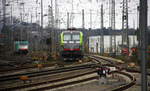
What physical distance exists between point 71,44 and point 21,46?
21057 mm

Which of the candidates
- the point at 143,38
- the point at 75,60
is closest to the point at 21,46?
the point at 75,60

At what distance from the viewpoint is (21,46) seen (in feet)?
141

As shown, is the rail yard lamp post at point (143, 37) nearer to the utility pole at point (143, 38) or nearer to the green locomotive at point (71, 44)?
the utility pole at point (143, 38)

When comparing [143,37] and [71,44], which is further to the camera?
[71,44]

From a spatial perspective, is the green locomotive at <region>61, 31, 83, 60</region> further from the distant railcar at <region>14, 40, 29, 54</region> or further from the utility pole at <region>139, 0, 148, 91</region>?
the distant railcar at <region>14, 40, 29, 54</region>

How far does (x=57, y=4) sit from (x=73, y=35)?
7422 mm

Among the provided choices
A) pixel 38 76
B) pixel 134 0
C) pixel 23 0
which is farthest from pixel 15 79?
pixel 134 0

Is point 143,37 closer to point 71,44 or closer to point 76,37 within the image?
point 71,44

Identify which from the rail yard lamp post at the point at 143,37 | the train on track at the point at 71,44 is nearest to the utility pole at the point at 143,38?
the rail yard lamp post at the point at 143,37

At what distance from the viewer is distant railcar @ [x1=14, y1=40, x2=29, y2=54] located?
43.1 meters

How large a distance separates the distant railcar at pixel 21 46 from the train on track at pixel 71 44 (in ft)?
65.5

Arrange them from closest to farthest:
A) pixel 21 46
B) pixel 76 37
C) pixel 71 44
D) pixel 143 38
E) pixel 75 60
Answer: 1. pixel 143 38
2. pixel 71 44
3. pixel 76 37
4. pixel 75 60
5. pixel 21 46

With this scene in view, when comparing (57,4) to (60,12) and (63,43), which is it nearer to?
(60,12)

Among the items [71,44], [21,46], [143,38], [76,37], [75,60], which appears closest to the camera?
[143,38]
